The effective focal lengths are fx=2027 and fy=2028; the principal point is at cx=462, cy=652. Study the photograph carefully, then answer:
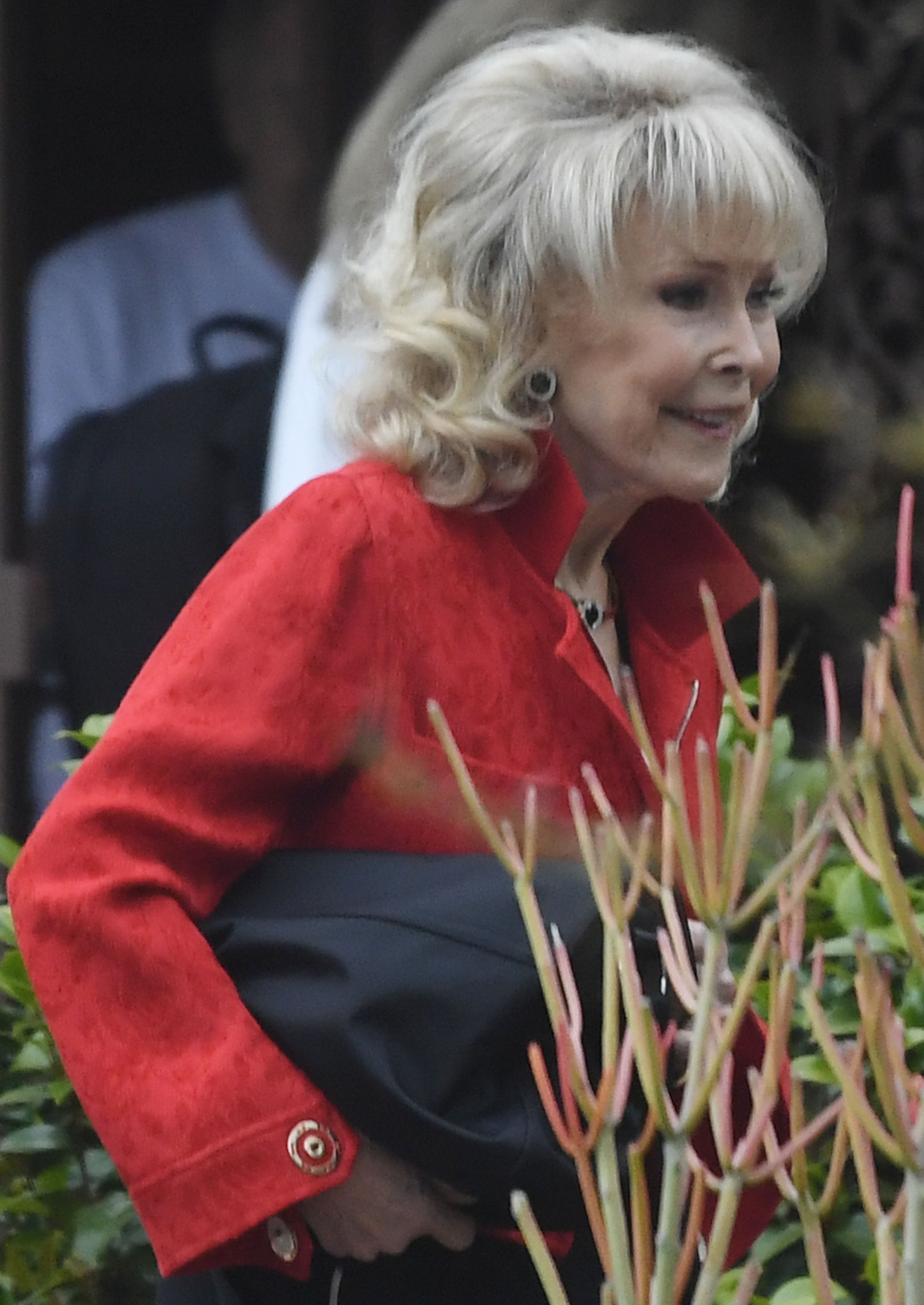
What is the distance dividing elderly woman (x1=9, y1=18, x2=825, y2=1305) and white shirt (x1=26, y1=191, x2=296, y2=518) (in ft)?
7.01

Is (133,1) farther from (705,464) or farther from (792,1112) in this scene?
(792,1112)

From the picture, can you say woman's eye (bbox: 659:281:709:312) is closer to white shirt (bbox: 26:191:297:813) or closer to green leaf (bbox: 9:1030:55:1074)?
green leaf (bbox: 9:1030:55:1074)

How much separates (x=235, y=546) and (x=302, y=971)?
382 millimetres

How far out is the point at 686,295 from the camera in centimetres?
185

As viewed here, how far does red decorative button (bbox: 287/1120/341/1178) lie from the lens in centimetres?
158

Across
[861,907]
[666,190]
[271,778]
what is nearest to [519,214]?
[666,190]

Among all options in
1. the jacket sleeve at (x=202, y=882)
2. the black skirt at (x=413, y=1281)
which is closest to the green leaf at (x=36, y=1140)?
the black skirt at (x=413, y=1281)

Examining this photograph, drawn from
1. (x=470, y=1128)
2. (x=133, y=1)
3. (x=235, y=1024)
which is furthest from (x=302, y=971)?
(x=133, y=1)

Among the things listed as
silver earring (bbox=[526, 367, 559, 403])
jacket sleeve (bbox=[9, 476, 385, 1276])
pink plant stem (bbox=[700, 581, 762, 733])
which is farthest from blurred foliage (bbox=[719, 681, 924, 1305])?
pink plant stem (bbox=[700, 581, 762, 733])

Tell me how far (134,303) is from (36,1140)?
2240 millimetres

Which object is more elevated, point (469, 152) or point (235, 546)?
point (469, 152)

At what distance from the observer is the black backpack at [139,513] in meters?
4.00

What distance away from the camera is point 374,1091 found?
1544 mm

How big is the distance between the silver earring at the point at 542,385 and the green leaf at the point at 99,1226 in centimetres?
108
